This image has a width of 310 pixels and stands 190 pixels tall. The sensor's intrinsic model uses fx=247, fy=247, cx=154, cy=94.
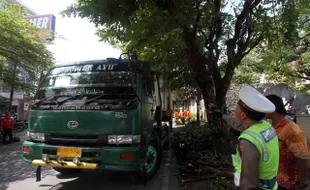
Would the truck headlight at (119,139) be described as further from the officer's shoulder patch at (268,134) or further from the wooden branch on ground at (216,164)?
the officer's shoulder patch at (268,134)

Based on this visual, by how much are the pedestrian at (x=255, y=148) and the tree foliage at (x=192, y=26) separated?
3.38m

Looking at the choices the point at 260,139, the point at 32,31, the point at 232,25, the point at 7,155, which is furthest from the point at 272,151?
the point at 32,31

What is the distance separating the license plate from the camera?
3840mm

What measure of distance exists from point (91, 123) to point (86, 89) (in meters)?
0.70

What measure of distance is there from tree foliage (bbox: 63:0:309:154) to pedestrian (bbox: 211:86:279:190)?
338 centimetres

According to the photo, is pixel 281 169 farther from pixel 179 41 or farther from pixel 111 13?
pixel 111 13

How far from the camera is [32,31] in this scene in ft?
35.8

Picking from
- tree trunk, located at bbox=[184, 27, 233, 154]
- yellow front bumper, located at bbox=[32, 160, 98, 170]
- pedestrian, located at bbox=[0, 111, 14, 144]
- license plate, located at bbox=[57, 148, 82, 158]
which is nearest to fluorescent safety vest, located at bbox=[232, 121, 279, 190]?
yellow front bumper, located at bbox=[32, 160, 98, 170]

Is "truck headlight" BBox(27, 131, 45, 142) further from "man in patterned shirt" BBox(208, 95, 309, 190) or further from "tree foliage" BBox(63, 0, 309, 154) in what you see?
"man in patterned shirt" BBox(208, 95, 309, 190)

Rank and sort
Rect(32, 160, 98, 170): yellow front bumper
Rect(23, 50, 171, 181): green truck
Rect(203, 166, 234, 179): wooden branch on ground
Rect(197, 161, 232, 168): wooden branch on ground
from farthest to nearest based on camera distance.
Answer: Rect(197, 161, 232, 168): wooden branch on ground, Rect(203, 166, 234, 179): wooden branch on ground, Rect(23, 50, 171, 181): green truck, Rect(32, 160, 98, 170): yellow front bumper

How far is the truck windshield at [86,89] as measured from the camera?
160 inches

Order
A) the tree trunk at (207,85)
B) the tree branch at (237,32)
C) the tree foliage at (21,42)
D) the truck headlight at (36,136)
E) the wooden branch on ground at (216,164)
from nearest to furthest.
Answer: the truck headlight at (36,136), the wooden branch on ground at (216,164), the tree trunk at (207,85), the tree branch at (237,32), the tree foliage at (21,42)

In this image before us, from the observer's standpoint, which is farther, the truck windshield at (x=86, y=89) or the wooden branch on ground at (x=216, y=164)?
the wooden branch on ground at (x=216, y=164)

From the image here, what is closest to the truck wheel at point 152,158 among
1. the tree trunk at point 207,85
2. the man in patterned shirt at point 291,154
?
the tree trunk at point 207,85
